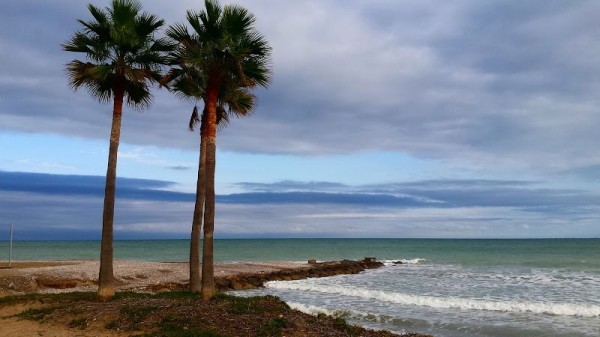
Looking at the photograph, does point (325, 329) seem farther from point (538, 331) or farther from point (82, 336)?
point (538, 331)

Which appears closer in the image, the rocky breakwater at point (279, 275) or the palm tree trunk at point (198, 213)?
the palm tree trunk at point (198, 213)

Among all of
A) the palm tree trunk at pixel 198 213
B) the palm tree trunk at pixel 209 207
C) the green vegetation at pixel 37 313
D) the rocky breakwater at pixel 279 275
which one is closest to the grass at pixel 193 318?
the green vegetation at pixel 37 313

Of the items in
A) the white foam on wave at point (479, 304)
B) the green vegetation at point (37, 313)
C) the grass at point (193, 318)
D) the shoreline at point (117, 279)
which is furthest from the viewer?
the shoreline at point (117, 279)

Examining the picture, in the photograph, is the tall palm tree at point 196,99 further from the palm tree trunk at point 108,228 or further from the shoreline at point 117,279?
the shoreline at point 117,279

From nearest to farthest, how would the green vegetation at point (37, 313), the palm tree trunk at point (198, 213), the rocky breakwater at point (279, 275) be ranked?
the green vegetation at point (37, 313)
the palm tree trunk at point (198, 213)
the rocky breakwater at point (279, 275)

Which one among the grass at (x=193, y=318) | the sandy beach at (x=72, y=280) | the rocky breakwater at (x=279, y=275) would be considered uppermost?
the grass at (x=193, y=318)

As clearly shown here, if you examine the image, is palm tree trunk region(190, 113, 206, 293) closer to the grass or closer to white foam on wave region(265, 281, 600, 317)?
the grass

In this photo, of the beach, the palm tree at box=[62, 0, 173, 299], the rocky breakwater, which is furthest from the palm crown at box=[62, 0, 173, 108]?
the rocky breakwater

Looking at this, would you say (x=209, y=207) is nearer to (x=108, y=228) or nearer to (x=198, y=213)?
(x=198, y=213)

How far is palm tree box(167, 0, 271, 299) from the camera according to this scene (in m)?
→ 16.0

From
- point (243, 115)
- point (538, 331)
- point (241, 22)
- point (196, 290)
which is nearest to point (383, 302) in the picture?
point (538, 331)

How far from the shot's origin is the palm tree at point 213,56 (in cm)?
1603

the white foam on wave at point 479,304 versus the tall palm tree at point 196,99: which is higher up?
the tall palm tree at point 196,99

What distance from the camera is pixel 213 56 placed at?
16359 mm
